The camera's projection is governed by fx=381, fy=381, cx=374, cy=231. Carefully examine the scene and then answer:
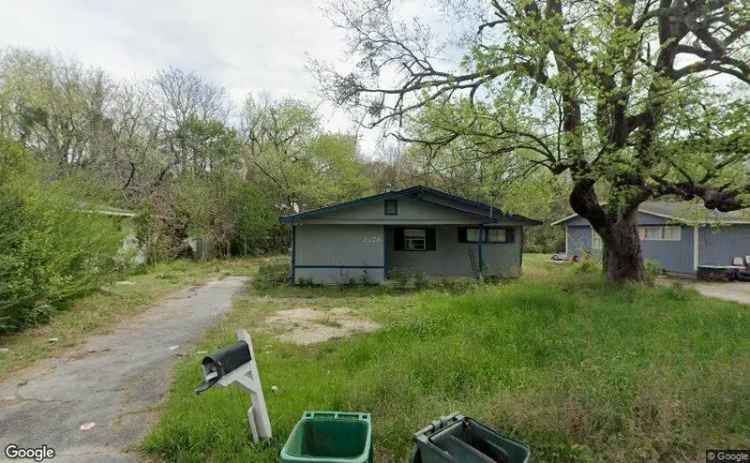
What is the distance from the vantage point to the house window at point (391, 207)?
42.9ft

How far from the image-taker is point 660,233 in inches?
637

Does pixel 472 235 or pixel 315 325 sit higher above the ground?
pixel 472 235

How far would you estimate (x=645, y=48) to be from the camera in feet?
26.2

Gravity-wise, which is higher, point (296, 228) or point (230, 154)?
point (230, 154)

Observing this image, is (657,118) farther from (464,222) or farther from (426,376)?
(426,376)

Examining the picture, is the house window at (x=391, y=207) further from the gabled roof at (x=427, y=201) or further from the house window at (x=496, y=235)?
the house window at (x=496, y=235)

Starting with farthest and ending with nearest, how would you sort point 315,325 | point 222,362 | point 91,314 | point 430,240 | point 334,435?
point 430,240 → point 91,314 → point 315,325 → point 334,435 → point 222,362

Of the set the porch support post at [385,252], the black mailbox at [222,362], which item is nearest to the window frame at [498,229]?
the porch support post at [385,252]

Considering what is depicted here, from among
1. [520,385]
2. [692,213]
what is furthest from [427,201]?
[520,385]

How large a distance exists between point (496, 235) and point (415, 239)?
10.5ft

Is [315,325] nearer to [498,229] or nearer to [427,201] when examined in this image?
[427,201]

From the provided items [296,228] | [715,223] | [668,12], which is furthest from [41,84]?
[715,223]

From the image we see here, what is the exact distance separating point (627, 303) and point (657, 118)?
3933mm

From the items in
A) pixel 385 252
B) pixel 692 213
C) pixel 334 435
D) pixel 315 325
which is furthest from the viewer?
pixel 385 252
